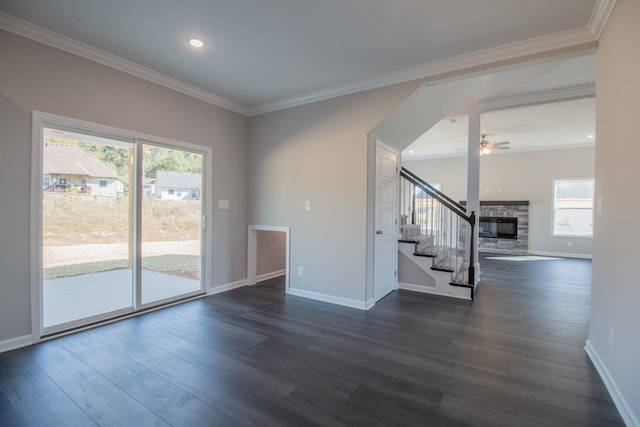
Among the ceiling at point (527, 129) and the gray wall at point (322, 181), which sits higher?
the ceiling at point (527, 129)

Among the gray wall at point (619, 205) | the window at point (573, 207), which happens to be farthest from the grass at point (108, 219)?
the window at point (573, 207)

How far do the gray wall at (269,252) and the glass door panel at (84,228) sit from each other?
2.00 metres

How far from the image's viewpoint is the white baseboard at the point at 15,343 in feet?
8.43

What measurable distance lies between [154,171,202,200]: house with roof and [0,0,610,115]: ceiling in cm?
122

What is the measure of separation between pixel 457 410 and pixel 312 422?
0.92 meters

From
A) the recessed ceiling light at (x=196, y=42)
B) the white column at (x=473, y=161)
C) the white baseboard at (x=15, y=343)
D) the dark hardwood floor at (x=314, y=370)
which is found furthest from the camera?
the white column at (x=473, y=161)

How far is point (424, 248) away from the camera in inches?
202

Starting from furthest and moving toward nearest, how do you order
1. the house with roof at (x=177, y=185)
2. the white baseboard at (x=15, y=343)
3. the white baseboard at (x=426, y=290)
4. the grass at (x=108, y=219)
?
the white baseboard at (x=426, y=290), the house with roof at (x=177, y=185), the grass at (x=108, y=219), the white baseboard at (x=15, y=343)

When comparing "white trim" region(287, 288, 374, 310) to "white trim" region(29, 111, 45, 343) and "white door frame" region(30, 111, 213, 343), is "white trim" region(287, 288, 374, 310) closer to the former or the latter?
"white door frame" region(30, 111, 213, 343)

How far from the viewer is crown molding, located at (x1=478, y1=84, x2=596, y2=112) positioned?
4273mm

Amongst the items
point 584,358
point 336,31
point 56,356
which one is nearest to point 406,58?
point 336,31

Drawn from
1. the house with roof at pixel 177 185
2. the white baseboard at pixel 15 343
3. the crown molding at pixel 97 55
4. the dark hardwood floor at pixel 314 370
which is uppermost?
the crown molding at pixel 97 55

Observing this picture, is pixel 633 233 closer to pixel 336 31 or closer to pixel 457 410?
pixel 457 410

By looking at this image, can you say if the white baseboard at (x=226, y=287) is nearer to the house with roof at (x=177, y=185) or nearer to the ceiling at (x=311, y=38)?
the house with roof at (x=177, y=185)
